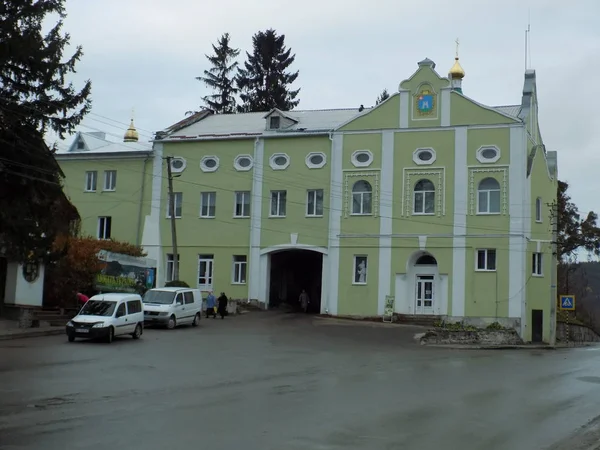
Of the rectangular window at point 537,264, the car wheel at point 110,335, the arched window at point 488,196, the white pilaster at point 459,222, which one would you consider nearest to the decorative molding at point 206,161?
the white pilaster at point 459,222

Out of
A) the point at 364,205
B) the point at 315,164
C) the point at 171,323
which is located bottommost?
the point at 171,323

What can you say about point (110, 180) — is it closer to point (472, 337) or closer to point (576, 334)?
point (472, 337)

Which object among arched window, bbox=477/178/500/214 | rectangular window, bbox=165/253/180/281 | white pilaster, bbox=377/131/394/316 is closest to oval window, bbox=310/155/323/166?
white pilaster, bbox=377/131/394/316

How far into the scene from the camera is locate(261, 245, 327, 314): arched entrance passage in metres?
47.7

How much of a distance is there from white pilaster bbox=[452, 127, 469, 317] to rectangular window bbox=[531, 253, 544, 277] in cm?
444

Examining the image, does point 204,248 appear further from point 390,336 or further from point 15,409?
point 15,409

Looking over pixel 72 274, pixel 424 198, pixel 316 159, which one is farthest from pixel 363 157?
pixel 72 274

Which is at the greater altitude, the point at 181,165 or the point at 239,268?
the point at 181,165

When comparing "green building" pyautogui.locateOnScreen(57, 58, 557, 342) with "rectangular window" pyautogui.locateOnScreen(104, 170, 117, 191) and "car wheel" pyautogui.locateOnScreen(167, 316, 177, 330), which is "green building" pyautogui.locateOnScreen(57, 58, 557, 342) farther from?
"car wheel" pyautogui.locateOnScreen(167, 316, 177, 330)

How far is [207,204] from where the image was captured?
49.8 m

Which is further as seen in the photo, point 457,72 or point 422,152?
point 457,72

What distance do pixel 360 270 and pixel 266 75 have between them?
32.6 metres

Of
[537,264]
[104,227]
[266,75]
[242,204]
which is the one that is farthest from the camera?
[266,75]

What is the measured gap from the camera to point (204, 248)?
1939 inches
